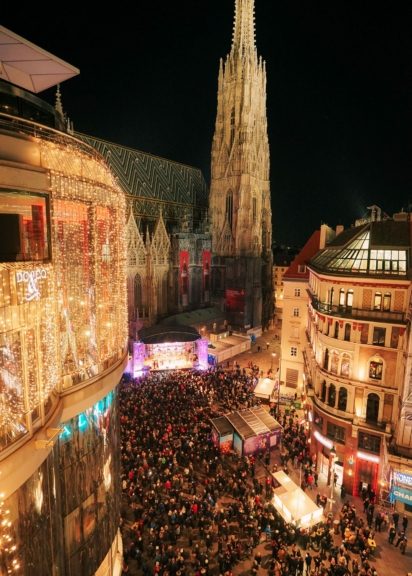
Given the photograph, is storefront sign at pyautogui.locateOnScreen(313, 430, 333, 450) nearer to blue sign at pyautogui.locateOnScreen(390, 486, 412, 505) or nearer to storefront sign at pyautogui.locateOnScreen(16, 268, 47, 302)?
blue sign at pyautogui.locateOnScreen(390, 486, 412, 505)

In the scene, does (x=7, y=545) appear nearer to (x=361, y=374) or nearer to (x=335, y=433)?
(x=361, y=374)

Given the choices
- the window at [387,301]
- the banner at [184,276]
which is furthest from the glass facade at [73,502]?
the banner at [184,276]

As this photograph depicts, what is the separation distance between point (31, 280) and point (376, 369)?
2049 centimetres

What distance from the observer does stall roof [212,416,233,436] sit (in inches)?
899

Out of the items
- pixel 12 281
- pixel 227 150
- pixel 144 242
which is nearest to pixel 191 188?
pixel 227 150

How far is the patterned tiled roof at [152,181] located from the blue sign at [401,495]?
4659 centimetres

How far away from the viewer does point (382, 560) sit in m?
15.6

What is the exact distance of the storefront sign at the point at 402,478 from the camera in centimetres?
1856

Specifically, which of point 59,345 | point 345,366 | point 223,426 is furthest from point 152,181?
point 59,345

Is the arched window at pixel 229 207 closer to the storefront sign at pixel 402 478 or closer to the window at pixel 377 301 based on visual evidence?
the window at pixel 377 301

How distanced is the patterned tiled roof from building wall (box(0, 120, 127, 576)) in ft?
144

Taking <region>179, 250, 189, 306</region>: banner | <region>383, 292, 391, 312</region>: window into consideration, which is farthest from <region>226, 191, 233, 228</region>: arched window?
<region>383, 292, 391, 312</region>: window

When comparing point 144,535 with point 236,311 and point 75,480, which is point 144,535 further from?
point 236,311

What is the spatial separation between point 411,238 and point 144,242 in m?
37.7
